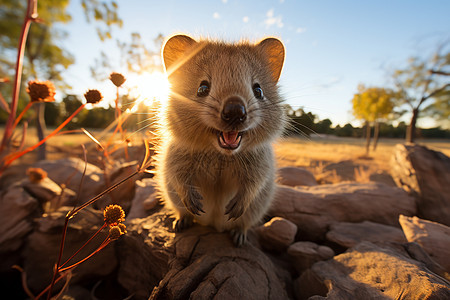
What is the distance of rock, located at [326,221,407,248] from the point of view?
10.7ft

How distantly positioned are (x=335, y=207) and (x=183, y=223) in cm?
297

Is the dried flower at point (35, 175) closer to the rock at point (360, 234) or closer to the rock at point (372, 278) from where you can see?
the rock at point (372, 278)

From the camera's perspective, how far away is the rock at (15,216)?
3074 mm

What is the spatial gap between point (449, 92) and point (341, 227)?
100 feet

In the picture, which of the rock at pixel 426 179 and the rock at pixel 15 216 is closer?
the rock at pixel 15 216

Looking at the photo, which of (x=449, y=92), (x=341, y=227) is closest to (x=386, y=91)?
(x=449, y=92)

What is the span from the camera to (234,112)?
1.85m

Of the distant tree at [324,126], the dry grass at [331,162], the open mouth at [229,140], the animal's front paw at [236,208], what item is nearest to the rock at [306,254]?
the animal's front paw at [236,208]

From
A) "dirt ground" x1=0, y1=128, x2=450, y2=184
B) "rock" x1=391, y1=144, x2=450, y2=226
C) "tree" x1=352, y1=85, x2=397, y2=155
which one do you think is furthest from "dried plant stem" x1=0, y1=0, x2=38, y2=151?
"tree" x1=352, y1=85, x2=397, y2=155

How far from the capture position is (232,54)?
251 cm

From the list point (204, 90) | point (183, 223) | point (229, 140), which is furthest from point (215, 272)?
point (204, 90)

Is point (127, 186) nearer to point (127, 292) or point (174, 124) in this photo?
point (127, 292)

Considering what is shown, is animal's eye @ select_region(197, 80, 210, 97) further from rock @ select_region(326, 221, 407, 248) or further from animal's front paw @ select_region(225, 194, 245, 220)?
rock @ select_region(326, 221, 407, 248)

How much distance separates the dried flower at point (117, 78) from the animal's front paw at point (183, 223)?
1955 millimetres
